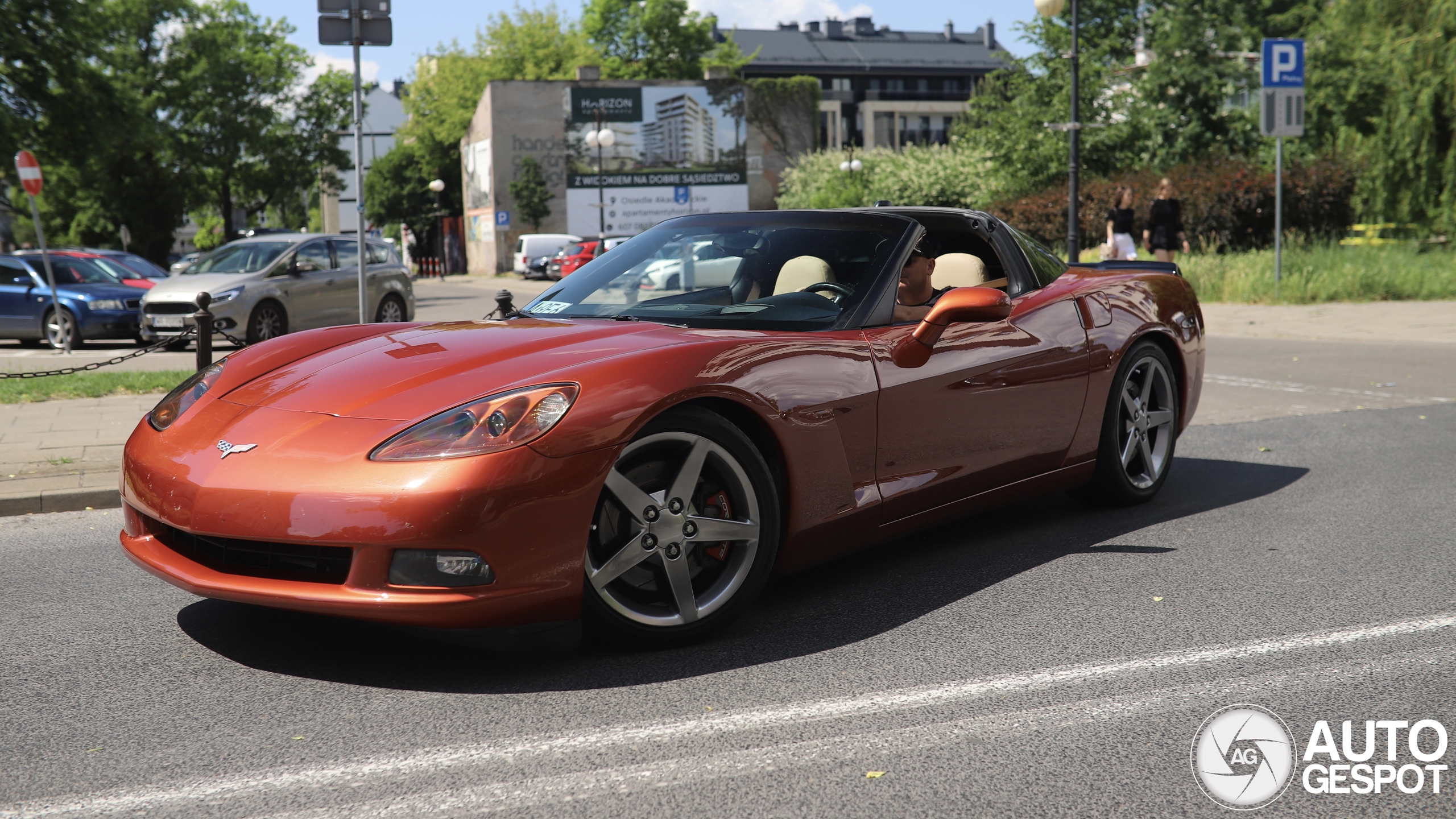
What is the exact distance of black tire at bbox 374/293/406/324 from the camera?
17.2 meters

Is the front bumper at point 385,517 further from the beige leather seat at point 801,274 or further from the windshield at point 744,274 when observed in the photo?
the beige leather seat at point 801,274

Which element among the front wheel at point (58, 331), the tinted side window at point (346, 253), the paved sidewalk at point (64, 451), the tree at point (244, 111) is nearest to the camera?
the paved sidewalk at point (64, 451)

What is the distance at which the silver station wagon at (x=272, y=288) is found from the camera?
15219 millimetres

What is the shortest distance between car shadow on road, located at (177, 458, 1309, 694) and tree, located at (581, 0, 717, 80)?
67.0m

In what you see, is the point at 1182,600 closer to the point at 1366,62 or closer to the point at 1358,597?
the point at 1358,597

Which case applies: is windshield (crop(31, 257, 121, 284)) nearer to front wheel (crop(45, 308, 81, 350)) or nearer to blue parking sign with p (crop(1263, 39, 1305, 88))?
front wheel (crop(45, 308, 81, 350))

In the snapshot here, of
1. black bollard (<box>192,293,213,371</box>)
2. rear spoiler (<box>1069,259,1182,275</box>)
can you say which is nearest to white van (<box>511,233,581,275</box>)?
black bollard (<box>192,293,213,371</box>)

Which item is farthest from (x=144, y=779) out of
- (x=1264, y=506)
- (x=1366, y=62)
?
(x=1366, y=62)

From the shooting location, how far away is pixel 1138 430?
5.53 m

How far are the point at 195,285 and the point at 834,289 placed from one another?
13251mm

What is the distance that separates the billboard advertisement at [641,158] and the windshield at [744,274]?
54.4 metres

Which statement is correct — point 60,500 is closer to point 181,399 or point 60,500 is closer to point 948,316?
point 181,399

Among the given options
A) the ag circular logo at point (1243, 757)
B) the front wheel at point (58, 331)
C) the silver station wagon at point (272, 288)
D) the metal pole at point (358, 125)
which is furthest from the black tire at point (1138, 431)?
the front wheel at point (58, 331)

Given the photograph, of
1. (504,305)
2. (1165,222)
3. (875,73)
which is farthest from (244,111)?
(875,73)
